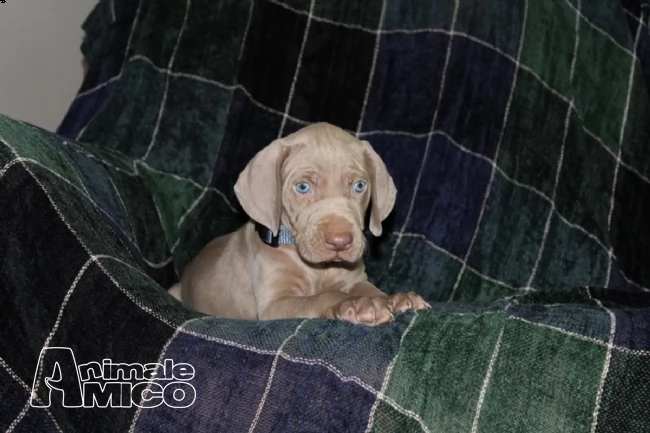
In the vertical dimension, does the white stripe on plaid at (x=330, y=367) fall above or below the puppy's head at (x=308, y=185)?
below

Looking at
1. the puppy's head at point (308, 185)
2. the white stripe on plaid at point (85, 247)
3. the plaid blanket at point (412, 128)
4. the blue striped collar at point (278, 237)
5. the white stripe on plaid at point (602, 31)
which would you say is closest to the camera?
the white stripe on plaid at point (85, 247)

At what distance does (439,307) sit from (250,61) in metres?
1.52

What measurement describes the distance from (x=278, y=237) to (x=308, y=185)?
10.2 inches

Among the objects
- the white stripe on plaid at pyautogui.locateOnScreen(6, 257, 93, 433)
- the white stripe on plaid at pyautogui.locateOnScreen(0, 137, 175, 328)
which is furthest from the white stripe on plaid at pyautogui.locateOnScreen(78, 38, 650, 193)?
the white stripe on plaid at pyautogui.locateOnScreen(6, 257, 93, 433)

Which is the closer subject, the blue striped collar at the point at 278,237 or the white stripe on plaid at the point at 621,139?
the blue striped collar at the point at 278,237

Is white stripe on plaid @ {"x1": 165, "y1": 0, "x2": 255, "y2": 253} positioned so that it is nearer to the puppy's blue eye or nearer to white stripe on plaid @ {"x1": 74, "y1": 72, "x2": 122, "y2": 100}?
white stripe on plaid @ {"x1": 74, "y1": 72, "x2": 122, "y2": 100}

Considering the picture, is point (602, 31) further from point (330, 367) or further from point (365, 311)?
point (330, 367)

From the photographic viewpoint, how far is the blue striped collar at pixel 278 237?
9.31ft

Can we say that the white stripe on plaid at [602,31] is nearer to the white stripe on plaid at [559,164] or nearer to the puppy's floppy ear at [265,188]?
the white stripe on plaid at [559,164]

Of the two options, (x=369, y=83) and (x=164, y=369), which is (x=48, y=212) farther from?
(x=369, y=83)

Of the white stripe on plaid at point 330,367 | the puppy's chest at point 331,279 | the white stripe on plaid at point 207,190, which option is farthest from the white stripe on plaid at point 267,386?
the white stripe on plaid at point 207,190

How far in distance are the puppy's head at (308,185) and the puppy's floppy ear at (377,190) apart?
0.12 feet

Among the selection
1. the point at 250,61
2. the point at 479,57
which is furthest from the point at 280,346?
the point at 479,57

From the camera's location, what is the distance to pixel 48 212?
2.22 meters
